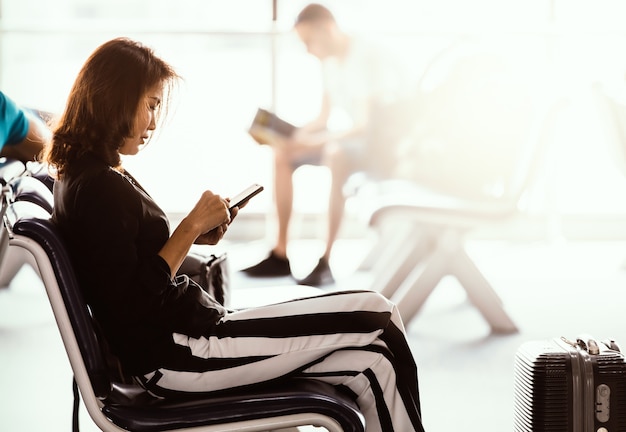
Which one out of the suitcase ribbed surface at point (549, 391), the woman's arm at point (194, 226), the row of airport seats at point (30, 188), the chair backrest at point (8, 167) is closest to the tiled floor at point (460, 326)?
the suitcase ribbed surface at point (549, 391)

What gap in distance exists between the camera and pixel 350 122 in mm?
4133

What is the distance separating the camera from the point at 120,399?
1360 mm

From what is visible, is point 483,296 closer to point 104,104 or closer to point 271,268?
point 271,268

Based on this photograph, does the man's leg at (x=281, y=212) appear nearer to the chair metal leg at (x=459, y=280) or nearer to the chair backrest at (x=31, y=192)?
the chair metal leg at (x=459, y=280)

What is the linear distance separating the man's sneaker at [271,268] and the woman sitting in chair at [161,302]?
2.55 metres

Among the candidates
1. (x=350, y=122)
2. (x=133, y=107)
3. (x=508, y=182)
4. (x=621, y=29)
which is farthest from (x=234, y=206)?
(x=621, y=29)

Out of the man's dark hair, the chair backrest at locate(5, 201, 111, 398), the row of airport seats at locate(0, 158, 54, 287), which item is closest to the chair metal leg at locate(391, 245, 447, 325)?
the man's dark hair

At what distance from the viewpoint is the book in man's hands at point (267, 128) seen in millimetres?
Answer: 3895

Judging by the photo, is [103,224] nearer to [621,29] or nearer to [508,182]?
[508,182]

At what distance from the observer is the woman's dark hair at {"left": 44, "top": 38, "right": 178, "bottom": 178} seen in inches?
56.6

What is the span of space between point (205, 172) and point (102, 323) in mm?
3917

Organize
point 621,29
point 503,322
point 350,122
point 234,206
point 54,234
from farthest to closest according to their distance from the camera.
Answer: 1. point 621,29
2. point 350,122
3. point 503,322
4. point 234,206
5. point 54,234

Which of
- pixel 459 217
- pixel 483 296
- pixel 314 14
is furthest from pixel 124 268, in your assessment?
pixel 314 14

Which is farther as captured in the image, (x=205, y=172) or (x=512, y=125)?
(x=205, y=172)
